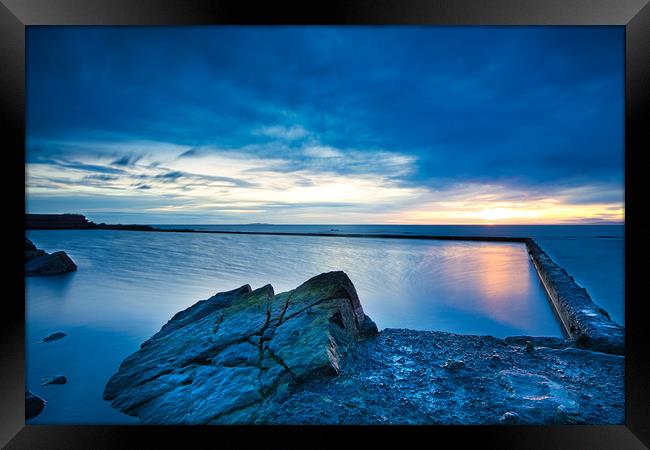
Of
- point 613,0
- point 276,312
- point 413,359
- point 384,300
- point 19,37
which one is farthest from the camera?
point 384,300

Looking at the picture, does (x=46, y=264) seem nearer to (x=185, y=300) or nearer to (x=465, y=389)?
(x=185, y=300)

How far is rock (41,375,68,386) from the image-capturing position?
2.66 m

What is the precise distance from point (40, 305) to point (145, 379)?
442 centimetres

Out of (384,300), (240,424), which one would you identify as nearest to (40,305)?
(240,424)

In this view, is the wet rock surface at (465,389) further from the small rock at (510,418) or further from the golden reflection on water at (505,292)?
the golden reflection on water at (505,292)

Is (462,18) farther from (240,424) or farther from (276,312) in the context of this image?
(240,424)

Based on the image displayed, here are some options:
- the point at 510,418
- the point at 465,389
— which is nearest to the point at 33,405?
the point at 465,389

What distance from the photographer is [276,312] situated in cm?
280

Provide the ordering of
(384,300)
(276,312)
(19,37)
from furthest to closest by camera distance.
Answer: (384,300) → (276,312) → (19,37)

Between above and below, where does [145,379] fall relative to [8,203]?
below

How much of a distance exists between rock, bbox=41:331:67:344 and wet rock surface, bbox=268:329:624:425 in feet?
12.5

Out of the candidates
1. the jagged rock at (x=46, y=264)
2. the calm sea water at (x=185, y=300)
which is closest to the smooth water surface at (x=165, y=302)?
the calm sea water at (x=185, y=300)

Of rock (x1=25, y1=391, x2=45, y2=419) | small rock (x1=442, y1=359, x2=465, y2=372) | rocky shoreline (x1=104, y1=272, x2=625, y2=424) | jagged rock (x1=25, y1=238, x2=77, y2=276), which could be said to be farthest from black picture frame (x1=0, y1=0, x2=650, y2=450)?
jagged rock (x1=25, y1=238, x2=77, y2=276)

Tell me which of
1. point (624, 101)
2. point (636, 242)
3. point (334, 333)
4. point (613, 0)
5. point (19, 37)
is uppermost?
point (613, 0)
